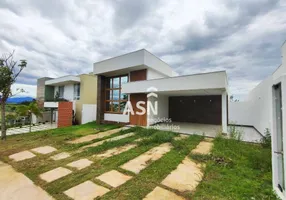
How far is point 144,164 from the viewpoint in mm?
4023

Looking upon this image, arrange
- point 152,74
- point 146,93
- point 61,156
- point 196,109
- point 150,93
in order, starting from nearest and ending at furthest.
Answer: point 61,156, point 150,93, point 146,93, point 152,74, point 196,109

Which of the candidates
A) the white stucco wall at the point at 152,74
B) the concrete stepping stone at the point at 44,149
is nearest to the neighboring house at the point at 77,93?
the white stucco wall at the point at 152,74

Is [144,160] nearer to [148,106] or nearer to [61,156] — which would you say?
[61,156]

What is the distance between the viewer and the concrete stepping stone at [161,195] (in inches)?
98.3

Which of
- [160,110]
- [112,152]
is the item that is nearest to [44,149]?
[112,152]

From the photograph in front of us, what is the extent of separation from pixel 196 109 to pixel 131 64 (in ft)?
24.6

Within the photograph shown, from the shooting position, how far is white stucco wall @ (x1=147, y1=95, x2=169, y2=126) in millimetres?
10328

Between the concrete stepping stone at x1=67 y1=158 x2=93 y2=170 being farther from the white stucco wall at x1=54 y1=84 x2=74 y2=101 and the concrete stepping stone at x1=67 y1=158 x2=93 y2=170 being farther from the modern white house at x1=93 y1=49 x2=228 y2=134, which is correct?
the white stucco wall at x1=54 y1=84 x2=74 y2=101

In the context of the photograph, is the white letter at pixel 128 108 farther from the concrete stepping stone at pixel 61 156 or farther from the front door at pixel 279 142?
the front door at pixel 279 142

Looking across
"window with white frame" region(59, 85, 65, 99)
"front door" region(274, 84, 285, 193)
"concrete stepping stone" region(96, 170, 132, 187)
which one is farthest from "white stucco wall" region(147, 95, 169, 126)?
"window with white frame" region(59, 85, 65, 99)

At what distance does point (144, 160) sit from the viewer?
170 inches

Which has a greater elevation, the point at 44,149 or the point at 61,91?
the point at 61,91

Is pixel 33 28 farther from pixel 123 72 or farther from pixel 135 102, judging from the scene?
pixel 135 102

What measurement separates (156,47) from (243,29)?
256 inches
